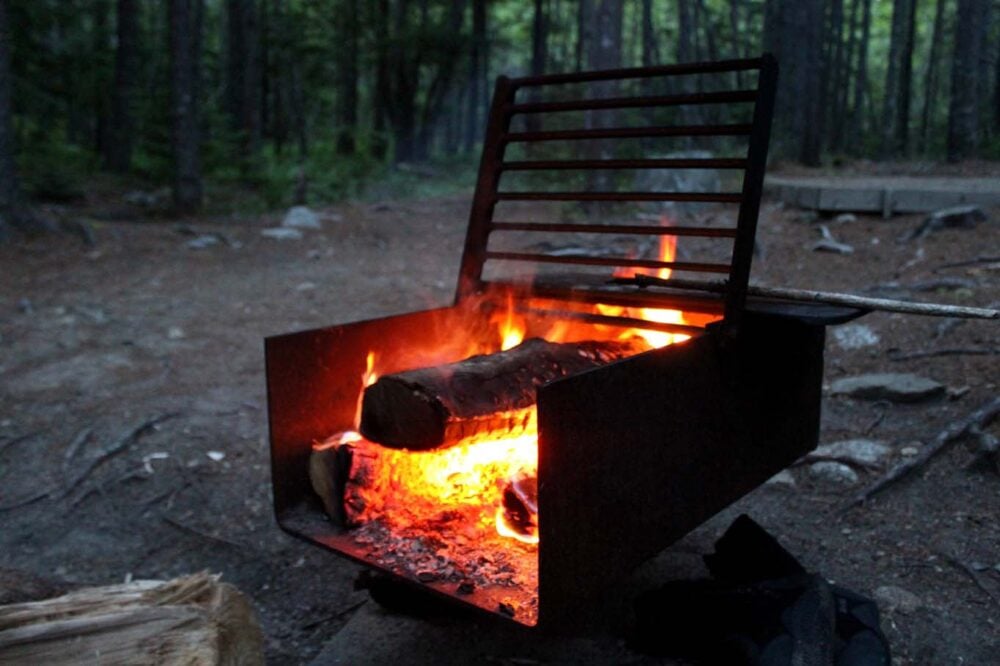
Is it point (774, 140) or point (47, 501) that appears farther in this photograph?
point (774, 140)

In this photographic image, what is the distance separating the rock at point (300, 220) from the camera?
1120cm

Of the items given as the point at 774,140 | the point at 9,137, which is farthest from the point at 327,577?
the point at 774,140

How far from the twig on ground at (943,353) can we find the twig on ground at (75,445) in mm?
5109

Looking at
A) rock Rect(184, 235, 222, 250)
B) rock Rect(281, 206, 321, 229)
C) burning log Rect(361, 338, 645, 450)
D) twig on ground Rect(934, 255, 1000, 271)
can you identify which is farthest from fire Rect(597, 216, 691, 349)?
rock Rect(281, 206, 321, 229)

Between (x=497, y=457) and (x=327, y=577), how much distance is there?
1.24m

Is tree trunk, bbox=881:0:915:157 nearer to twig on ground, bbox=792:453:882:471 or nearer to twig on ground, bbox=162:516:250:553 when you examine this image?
twig on ground, bbox=792:453:882:471

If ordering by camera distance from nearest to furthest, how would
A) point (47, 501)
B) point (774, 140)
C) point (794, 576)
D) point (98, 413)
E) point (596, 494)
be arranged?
point (596, 494) → point (794, 576) → point (47, 501) → point (98, 413) → point (774, 140)

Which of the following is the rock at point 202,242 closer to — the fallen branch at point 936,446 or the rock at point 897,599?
the fallen branch at point 936,446

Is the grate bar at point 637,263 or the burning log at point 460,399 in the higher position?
the grate bar at point 637,263

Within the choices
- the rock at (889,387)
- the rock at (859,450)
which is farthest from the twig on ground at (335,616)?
the rock at (889,387)

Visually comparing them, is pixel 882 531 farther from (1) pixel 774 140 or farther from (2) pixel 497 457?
(1) pixel 774 140

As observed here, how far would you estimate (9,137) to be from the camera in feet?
28.7

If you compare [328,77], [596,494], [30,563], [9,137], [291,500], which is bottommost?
[30,563]

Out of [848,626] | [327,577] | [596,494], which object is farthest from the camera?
[327,577]
